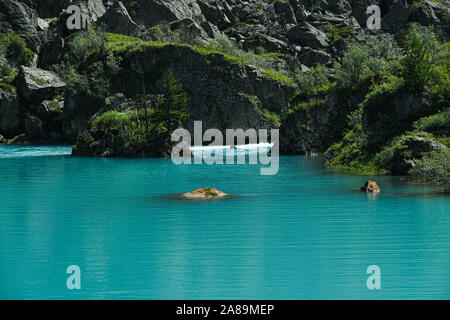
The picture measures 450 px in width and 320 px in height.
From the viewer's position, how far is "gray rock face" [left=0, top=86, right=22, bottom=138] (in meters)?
103

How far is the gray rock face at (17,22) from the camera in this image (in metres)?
150

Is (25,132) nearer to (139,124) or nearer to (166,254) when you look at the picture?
(139,124)

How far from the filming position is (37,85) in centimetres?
10262

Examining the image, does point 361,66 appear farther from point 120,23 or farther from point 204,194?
point 120,23

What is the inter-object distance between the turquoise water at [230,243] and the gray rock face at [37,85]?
253ft

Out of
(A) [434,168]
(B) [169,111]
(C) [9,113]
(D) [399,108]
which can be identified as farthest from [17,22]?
(A) [434,168]

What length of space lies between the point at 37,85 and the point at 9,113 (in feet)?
28.9

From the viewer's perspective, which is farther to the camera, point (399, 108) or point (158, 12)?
point (158, 12)

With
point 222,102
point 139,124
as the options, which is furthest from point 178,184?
point 222,102

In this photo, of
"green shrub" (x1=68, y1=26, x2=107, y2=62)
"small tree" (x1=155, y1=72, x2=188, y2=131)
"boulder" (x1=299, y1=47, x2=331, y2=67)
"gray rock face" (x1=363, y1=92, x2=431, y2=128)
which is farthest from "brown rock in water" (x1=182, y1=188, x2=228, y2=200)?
"boulder" (x1=299, y1=47, x2=331, y2=67)

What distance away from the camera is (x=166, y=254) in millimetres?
15609

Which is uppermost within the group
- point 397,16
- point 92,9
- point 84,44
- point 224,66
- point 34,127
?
point 397,16

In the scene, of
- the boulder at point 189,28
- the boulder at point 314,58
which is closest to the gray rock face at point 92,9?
the boulder at point 189,28

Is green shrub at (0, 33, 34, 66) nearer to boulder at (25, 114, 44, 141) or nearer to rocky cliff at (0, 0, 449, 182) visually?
rocky cliff at (0, 0, 449, 182)
